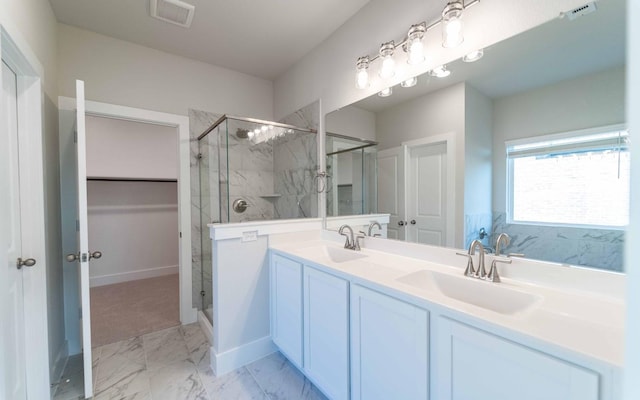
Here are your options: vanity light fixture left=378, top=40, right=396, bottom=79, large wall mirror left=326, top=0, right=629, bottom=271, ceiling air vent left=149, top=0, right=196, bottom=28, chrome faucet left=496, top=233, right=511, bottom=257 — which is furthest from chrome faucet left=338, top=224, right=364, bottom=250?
ceiling air vent left=149, top=0, right=196, bottom=28

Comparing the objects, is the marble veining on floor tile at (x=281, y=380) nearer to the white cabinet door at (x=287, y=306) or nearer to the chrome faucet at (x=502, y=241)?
the white cabinet door at (x=287, y=306)

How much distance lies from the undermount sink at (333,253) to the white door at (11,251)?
1.47 m

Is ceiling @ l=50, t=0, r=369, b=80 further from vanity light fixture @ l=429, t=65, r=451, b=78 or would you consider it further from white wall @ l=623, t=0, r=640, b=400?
white wall @ l=623, t=0, r=640, b=400

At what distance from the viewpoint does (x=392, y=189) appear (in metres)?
1.90

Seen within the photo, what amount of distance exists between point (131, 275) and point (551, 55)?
16.9 feet

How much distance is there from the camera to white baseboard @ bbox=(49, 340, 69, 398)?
1.84m

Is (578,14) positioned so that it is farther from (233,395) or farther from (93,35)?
(93,35)

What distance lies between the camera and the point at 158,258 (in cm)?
423

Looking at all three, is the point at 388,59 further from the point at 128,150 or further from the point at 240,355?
the point at 128,150

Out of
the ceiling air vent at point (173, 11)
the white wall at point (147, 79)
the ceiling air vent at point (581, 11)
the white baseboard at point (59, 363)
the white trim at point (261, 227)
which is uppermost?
the ceiling air vent at point (173, 11)

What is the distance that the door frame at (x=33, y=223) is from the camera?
149cm

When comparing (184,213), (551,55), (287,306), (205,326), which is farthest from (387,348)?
(184,213)

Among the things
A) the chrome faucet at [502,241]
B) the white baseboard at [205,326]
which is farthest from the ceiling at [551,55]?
the white baseboard at [205,326]

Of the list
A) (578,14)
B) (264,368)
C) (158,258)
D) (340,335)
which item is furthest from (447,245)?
(158,258)
